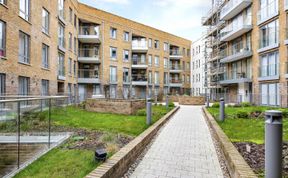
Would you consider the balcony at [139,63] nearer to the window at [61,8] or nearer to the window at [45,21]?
the window at [61,8]

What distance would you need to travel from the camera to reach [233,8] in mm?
30578

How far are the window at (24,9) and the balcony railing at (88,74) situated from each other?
1796cm

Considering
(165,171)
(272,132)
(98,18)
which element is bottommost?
(165,171)

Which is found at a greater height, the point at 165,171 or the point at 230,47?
the point at 230,47

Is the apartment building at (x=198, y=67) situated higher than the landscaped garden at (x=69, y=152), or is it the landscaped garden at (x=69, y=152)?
the apartment building at (x=198, y=67)

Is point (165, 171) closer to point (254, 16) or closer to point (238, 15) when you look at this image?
point (254, 16)

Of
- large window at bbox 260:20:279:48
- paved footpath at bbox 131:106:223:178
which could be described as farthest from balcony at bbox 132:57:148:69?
paved footpath at bbox 131:106:223:178

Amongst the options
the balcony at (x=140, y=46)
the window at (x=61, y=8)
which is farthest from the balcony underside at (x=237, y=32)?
the window at (x=61, y=8)

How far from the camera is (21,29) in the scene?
1738 cm

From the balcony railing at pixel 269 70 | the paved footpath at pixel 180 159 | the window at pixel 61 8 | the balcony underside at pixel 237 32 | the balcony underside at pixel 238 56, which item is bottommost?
the paved footpath at pixel 180 159

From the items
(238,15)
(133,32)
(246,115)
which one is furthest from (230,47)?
(246,115)

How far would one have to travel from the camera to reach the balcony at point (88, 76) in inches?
1409

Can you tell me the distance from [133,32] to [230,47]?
54.1 ft

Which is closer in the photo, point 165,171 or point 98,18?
point 165,171
